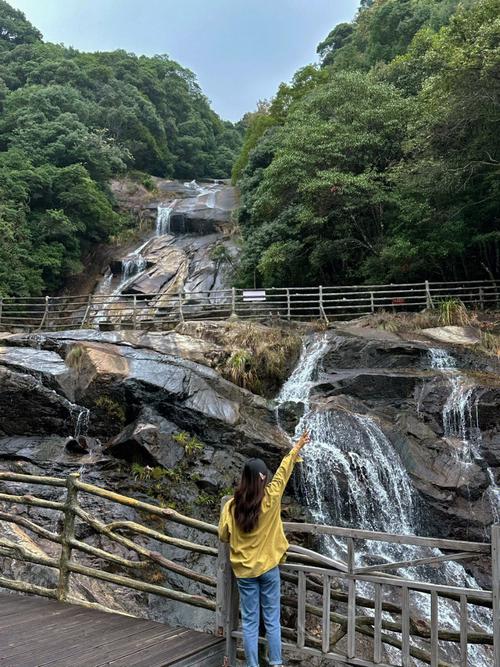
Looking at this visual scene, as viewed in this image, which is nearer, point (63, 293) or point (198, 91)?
point (63, 293)

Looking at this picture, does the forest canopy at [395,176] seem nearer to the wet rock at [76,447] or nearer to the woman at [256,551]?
the wet rock at [76,447]

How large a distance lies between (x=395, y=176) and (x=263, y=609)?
1600 cm

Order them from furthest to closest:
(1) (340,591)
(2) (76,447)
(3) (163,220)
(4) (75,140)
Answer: (3) (163,220) → (4) (75,140) → (2) (76,447) → (1) (340,591)

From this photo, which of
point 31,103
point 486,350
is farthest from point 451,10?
point 31,103

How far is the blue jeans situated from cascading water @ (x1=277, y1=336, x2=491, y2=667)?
16.7 feet

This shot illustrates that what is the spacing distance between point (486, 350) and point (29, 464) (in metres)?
11.1

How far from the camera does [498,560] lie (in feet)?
8.25

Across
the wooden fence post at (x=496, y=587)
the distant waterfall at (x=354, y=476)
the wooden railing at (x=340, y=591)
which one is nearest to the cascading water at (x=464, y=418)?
the distant waterfall at (x=354, y=476)

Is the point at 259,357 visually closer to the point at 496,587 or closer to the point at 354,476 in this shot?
the point at 354,476

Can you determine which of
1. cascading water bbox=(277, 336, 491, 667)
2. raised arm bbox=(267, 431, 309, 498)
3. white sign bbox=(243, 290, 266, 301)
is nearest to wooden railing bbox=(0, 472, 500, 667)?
raised arm bbox=(267, 431, 309, 498)

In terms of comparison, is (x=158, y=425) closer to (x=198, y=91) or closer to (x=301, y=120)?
(x=301, y=120)

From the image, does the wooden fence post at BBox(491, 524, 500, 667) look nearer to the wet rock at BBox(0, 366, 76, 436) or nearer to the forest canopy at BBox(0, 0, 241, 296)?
the wet rock at BBox(0, 366, 76, 436)

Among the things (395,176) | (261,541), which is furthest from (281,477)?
(395,176)

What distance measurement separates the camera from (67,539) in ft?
14.3
